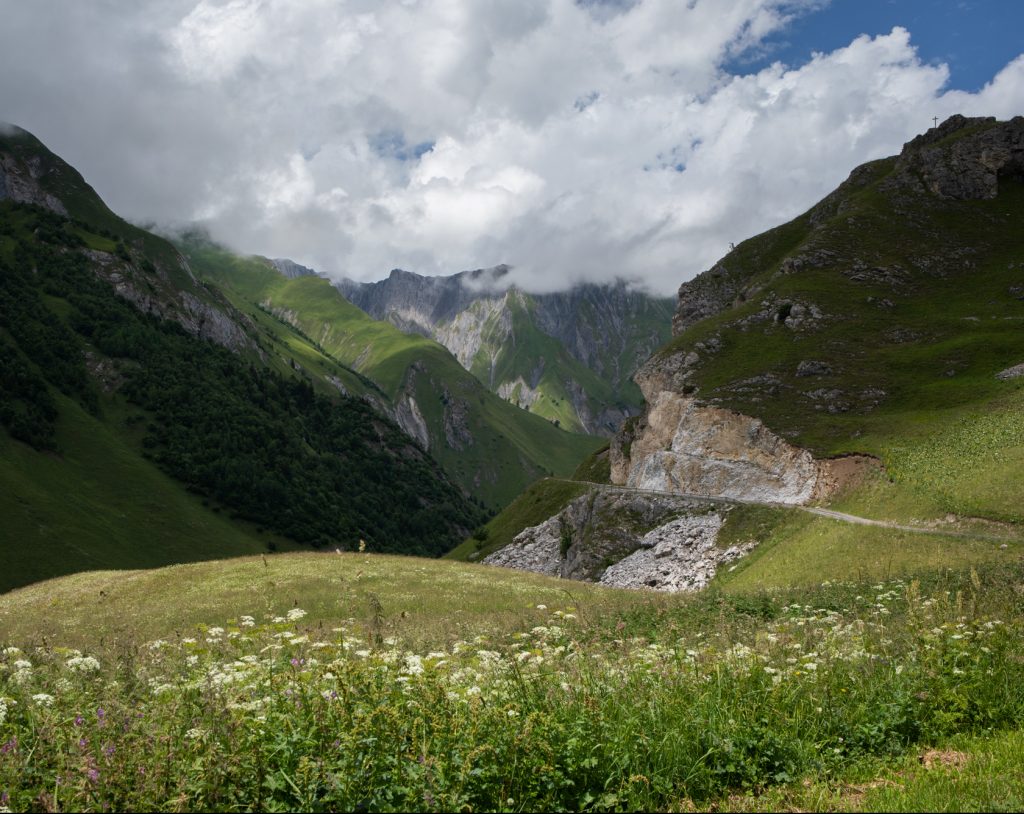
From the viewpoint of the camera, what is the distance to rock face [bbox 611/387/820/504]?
63.1 metres

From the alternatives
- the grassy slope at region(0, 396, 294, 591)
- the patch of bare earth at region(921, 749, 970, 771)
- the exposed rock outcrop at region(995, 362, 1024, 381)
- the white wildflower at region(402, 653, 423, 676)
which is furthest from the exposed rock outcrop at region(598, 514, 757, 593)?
the grassy slope at region(0, 396, 294, 591)

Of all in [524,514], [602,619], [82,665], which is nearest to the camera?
[82,665]

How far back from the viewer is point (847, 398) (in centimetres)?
7094

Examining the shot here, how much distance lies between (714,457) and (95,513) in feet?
436

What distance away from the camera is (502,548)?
8925 cm

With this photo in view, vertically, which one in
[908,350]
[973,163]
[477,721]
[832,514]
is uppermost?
[973,163]

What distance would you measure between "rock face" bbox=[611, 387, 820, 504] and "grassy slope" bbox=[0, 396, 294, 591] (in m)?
104

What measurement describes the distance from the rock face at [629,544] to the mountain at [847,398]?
339 millimetres

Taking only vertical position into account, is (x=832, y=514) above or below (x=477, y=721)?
below

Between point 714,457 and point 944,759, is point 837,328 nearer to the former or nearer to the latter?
point 714,457

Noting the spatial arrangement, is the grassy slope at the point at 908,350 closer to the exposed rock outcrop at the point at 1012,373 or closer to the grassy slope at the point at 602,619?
the exposed rock outcrop at the point at 1012,373

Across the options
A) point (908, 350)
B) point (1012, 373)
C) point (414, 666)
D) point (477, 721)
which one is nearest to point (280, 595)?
point (414, 666)

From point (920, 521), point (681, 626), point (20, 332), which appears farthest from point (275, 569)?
point (20, 332)

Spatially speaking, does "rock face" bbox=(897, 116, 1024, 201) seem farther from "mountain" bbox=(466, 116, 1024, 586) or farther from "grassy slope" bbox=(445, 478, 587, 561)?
"grassy slope" bbox=(445, 478, 587, 561)
